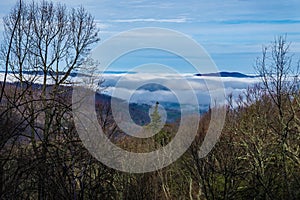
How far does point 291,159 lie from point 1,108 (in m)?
10.6

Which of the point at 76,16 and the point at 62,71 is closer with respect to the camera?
the point at 62,71

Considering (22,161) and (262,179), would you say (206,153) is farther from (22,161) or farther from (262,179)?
(22,161)

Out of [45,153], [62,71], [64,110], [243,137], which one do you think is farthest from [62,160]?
[62,71]

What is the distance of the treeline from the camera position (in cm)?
267

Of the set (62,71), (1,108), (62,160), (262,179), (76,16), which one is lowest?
(262,179)

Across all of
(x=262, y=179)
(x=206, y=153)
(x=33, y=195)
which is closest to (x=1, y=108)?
(x=33, y=195)

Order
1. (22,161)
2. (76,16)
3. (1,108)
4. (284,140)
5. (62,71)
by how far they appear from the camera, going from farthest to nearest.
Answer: (76,16) < (62,71) < (284,140) < (1,108) < (22,161)

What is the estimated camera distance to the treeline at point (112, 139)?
2.67 meters

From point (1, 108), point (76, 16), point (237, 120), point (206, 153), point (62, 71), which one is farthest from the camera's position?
point (76, 16)

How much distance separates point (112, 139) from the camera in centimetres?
610

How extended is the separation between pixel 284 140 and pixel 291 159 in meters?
0.74

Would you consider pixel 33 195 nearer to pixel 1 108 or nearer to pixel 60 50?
pixel 1 108

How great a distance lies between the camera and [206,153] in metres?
10.6

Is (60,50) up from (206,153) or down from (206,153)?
up
